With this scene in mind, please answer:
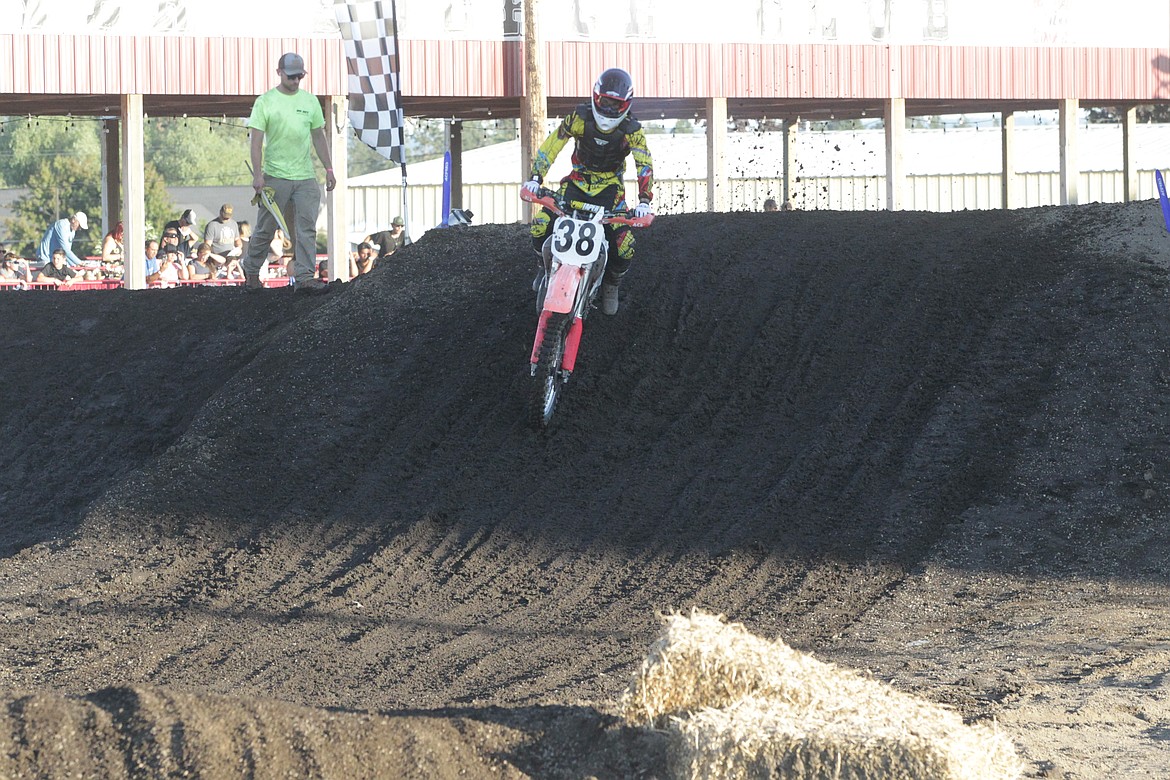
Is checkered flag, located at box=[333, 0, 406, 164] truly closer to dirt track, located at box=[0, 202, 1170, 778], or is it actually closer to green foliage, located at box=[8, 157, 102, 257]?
dirt track, located at box=[0, 202, 1170, 778]

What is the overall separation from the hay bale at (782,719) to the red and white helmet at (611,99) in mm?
4800

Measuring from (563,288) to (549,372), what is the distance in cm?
65

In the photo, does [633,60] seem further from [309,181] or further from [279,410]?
[279,410]

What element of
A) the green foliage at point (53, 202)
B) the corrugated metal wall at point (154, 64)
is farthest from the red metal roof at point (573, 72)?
the green foliage at point (53, 202)

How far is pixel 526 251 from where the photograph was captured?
12.3 m

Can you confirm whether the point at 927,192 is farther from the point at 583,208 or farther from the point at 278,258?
the point at 583,208

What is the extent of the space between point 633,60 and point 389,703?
16.3m

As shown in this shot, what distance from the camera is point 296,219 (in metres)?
12.1

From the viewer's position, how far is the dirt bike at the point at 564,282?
326 inches

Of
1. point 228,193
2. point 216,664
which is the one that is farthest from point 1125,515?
point 228,193

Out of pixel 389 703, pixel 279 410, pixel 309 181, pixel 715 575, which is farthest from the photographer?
pixel 309 181

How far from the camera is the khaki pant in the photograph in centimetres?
1191

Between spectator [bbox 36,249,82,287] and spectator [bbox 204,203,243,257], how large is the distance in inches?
84.9

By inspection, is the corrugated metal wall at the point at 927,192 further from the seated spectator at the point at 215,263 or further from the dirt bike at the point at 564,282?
the dirt bike at the point at 564,282
